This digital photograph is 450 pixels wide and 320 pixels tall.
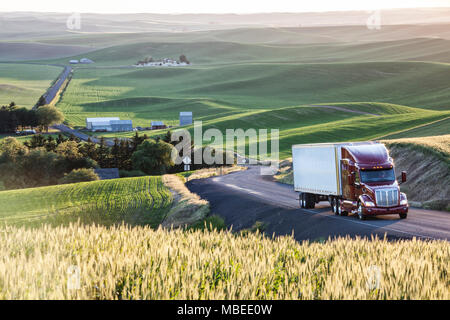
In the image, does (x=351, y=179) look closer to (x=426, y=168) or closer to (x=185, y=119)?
(x=426, y=168)

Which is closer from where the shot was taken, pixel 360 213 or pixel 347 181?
pixel 360 213

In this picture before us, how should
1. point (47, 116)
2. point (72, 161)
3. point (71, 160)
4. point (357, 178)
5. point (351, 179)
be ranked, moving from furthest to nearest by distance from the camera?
point (47, 116) < point (72, 161) < point (71, 160) < point (351, 179) < point (357, 178)

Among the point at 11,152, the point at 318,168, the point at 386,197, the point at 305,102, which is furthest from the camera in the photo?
the point at 305,102

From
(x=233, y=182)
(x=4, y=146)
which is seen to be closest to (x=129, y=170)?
(x=4, y=146)

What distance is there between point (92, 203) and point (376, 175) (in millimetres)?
23941

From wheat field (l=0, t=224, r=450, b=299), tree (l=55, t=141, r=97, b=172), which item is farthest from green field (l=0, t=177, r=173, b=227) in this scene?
wheat field (l=0, t=224, r=450, b=299)

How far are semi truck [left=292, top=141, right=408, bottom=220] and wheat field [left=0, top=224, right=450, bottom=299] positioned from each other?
15.3 metres

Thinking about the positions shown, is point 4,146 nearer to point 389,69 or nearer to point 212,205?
point 212,205

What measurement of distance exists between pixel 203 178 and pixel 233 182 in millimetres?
6602

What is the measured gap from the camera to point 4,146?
7506 centimetres

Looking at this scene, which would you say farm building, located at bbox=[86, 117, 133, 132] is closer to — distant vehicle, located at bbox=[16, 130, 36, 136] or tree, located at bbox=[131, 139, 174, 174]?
distant vehicle, located at bbox=[16, 130, 36, 136]

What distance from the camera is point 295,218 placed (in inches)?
1194

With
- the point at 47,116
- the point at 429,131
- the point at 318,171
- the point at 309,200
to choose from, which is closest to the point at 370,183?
the point at 318,171

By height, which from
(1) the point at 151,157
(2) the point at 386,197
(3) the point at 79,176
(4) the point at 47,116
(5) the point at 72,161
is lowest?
(3) the point at 79,176
